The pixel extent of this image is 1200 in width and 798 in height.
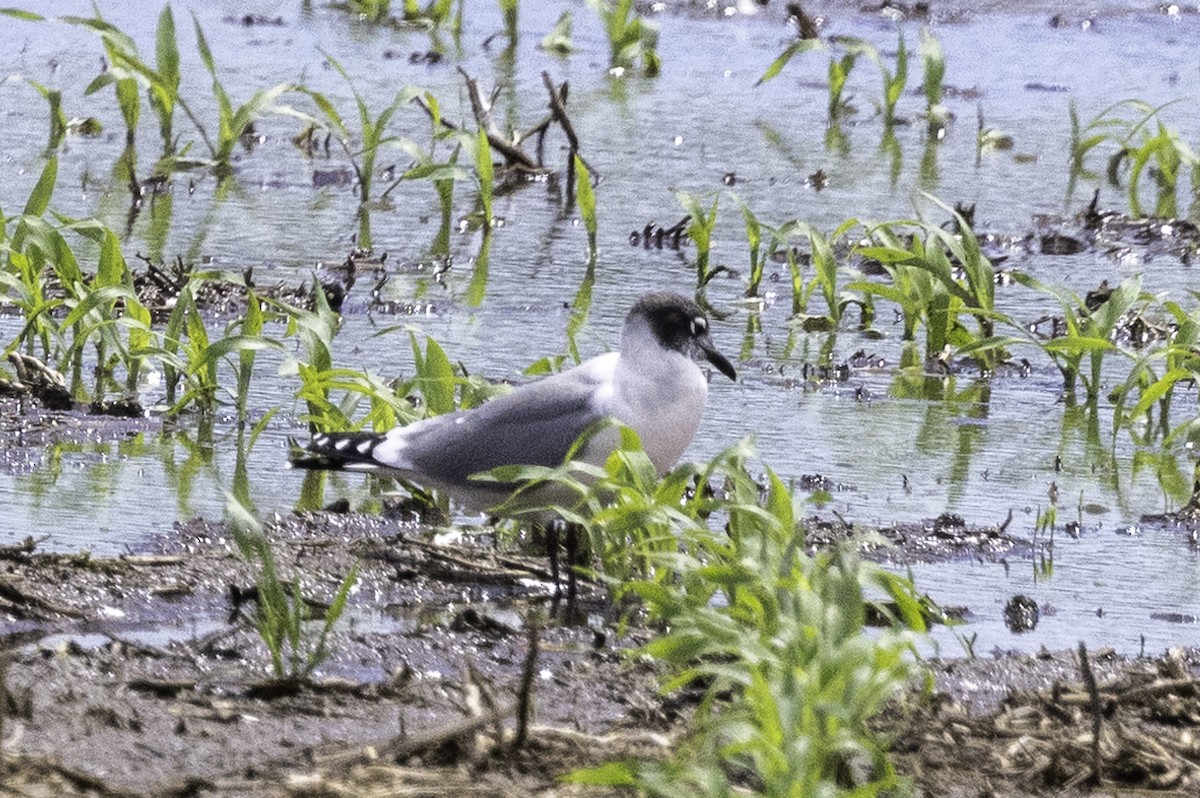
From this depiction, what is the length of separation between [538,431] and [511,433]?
0.22ft

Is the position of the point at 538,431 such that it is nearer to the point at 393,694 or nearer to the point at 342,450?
the point at 342,450

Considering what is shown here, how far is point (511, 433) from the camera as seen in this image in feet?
17.6

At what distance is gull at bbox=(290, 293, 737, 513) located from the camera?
17.4 ft

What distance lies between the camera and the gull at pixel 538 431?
5.31 m

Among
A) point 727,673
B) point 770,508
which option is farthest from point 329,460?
point 727,673

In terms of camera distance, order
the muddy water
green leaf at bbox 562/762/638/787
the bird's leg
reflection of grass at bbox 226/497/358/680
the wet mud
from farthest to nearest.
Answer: the muddy water
the bird's leg
reflection of grass at bbox 226/497/358/680
the wet mud
green leaf at bbox 562/762/638/787

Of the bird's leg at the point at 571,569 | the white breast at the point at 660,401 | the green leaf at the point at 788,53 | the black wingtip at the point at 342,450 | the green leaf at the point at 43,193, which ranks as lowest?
the bird's leg at the point at 571,569

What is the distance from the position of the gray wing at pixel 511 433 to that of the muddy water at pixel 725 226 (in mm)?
514

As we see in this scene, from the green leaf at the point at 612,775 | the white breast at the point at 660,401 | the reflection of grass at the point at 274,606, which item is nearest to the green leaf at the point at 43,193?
the white breast at the point at 660,401

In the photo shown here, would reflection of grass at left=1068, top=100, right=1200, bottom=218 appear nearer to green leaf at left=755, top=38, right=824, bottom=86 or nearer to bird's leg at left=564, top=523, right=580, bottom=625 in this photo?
green leaf at left=755, top=38, right=824, bottom=86

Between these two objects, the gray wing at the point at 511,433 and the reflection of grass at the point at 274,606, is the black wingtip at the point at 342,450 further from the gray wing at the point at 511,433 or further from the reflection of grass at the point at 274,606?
the reflection of grass at the point at 274,606

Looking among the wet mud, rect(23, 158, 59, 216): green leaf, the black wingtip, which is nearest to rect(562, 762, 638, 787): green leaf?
the wet mud

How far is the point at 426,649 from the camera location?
4.48m

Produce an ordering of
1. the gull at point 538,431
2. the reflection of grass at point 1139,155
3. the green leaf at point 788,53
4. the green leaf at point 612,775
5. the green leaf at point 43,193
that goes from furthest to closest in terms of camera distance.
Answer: the green leaf at point 788,53 < the reflection of grass at point 1139,155 < the green leaf at point 43,193 < the gull at point 538,431 < the green leaf at point 612,775
